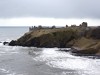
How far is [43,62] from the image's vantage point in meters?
60.3

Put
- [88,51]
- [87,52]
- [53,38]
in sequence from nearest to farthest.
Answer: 1. [88,51]
2. [87,52]
3. [53,38]

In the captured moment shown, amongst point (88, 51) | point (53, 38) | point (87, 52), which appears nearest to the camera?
point (88, 51)

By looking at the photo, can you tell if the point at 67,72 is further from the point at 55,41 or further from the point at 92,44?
the point at 55,41

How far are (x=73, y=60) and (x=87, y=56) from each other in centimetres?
688

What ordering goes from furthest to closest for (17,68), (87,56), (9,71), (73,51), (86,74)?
(73,51) → (87,56) → (17,68) → (9,71) → (86,74)

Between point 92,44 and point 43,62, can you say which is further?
point 92,44

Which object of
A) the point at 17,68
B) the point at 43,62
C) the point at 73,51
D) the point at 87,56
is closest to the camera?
the point at 17,68

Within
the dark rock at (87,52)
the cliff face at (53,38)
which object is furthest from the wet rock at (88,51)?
the cliff face at (53,38)

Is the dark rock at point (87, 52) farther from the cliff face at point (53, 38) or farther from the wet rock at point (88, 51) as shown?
the cliff face at point (53, 38)

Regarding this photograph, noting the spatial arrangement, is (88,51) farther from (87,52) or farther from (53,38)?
(53,38)

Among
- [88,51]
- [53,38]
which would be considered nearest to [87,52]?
[88,51]

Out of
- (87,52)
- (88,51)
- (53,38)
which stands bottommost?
(87,52)

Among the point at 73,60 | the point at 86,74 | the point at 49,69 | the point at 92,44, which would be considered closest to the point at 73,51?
the point at 92,44

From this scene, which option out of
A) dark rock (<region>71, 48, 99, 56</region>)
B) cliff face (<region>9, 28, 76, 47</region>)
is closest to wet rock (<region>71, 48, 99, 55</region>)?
dark rock (<region>71, 48, 99, 56</region>)
